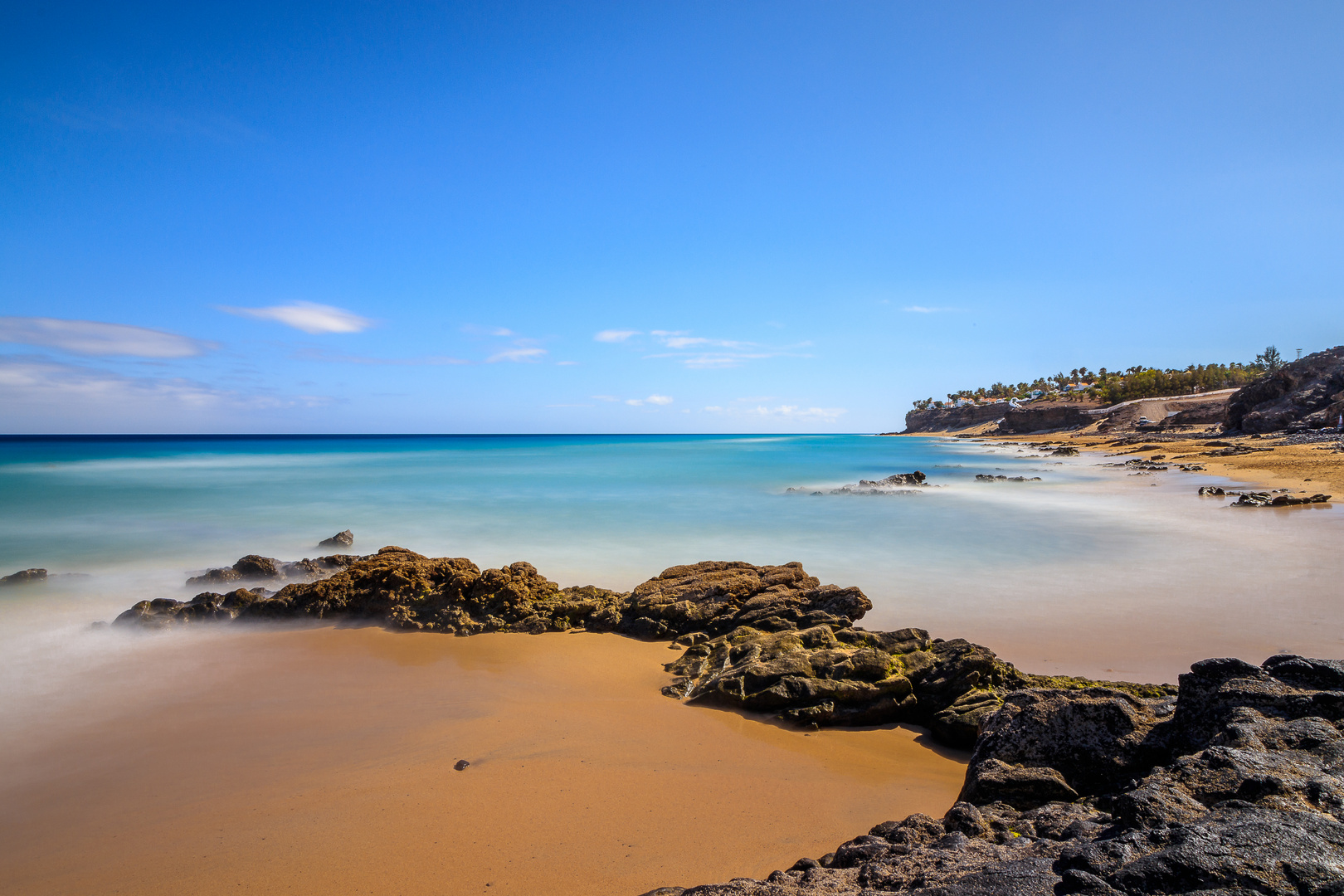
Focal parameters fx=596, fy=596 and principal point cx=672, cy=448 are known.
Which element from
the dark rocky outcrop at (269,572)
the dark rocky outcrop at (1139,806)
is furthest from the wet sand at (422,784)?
the dark rocky outcrop at (269,572)

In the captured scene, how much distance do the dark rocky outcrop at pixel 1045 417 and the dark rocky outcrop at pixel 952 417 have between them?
19.2 meters

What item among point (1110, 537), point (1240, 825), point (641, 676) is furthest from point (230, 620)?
point (1110, 537)

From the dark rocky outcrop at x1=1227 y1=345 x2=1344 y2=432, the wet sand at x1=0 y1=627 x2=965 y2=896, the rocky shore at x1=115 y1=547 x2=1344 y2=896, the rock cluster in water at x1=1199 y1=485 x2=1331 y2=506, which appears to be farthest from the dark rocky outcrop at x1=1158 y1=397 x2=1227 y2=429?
the wet sand at x1=0 y1=627 x2=965 y2=896

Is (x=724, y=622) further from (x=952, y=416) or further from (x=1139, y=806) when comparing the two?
(x=952, y=416)

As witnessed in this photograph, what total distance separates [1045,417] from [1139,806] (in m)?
87.9

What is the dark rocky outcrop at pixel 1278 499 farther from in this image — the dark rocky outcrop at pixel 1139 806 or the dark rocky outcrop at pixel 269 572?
the dark rocky outcrop at pixel 269 572

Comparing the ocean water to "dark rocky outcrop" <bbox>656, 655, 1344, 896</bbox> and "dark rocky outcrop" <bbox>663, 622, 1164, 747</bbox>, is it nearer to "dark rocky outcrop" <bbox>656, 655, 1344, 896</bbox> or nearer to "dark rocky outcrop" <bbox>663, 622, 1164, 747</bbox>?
"dark rocky outcrop" <bbox>663, 622, 1164, 747</bbox>

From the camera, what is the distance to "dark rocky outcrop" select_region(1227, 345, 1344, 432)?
124 ft

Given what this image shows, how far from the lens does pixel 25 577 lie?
9.30 m

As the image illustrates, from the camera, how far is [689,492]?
23.1 meters

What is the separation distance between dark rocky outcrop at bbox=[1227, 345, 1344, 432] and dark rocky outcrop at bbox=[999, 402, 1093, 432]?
1017 inches

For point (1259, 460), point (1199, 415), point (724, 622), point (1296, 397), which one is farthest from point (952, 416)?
point (724, 622)

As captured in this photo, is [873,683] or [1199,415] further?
[1199,415]

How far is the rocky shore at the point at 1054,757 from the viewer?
1.71 m
